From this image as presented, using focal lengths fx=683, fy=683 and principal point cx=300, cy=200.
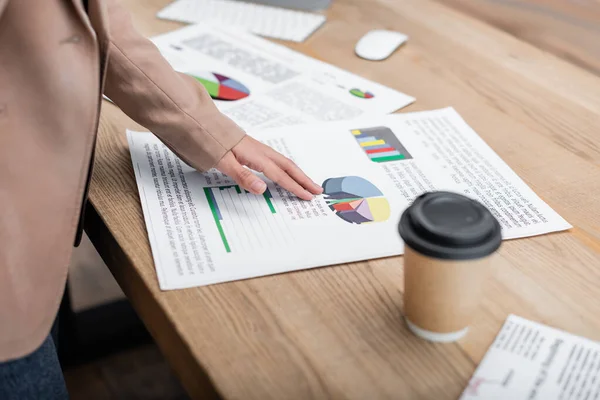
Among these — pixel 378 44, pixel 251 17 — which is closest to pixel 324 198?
pixel 378 44

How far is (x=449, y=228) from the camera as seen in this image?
1.58ft

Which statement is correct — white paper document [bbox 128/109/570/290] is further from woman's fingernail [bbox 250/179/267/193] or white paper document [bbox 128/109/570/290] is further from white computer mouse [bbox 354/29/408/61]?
white computer mouse [bbox 354/29/408/61]

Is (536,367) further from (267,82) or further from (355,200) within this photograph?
(267,82)

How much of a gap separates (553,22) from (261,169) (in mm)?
766

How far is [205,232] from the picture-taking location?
65 centimetres

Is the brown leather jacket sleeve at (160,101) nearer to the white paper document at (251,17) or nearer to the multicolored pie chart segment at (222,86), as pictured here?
the multicolored pie chart segment at (222,86)

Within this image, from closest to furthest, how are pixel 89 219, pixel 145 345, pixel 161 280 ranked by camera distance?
pixel 161 280 < pixel 89 219 < pixel 145 345

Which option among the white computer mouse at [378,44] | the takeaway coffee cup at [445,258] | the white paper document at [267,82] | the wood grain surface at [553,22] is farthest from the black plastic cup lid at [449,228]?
the wood grain surface at [553,22]

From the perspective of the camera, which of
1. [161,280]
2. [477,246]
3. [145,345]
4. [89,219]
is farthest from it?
[145,345]

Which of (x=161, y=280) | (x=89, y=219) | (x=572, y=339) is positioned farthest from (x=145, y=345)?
(x=572, y=339)

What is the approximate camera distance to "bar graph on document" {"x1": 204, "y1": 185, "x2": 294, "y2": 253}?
2.09 feet

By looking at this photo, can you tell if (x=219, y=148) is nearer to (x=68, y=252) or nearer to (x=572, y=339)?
(x=68, y=252)

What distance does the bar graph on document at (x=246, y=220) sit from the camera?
0.64 metres

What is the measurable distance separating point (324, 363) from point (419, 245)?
118 millimetres
